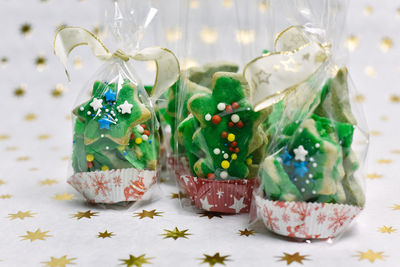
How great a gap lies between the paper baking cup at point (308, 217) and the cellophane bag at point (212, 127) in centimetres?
21

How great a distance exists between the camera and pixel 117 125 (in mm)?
1731

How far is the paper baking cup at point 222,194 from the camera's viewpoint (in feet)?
5.64

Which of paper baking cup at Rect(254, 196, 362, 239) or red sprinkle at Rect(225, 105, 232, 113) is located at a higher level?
red sprinkle at Rect(225, 105, 232, 113)

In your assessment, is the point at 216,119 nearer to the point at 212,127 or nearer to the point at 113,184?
the point at 212,127

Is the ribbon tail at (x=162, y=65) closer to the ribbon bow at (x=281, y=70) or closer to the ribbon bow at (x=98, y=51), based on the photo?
the ribbon bow at (x=98, y=51)

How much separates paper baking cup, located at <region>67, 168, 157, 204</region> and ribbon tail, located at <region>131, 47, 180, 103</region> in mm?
344

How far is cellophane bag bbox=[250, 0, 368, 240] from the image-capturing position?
1463 millimetres

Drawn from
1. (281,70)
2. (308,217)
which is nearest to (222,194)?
(308,217)

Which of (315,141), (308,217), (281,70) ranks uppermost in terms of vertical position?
(281,70)

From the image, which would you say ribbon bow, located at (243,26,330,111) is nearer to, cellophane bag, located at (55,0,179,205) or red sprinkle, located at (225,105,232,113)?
red sprinkle, located at (225,105,232,113)

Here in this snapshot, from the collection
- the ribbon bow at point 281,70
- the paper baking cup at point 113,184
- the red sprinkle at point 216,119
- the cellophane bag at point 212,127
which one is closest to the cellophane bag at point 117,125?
the paper baking cup at point 113,184

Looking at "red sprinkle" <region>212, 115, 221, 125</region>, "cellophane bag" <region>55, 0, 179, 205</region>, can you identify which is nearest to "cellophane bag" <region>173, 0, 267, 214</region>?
"red sprinkle" <region>212, 115, 221, 125</region>

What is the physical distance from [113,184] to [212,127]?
429 millimetres

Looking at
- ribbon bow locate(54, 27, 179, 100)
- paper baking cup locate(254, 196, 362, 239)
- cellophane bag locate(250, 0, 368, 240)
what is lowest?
paper baking cup locate(254, 196, 362, 239)
